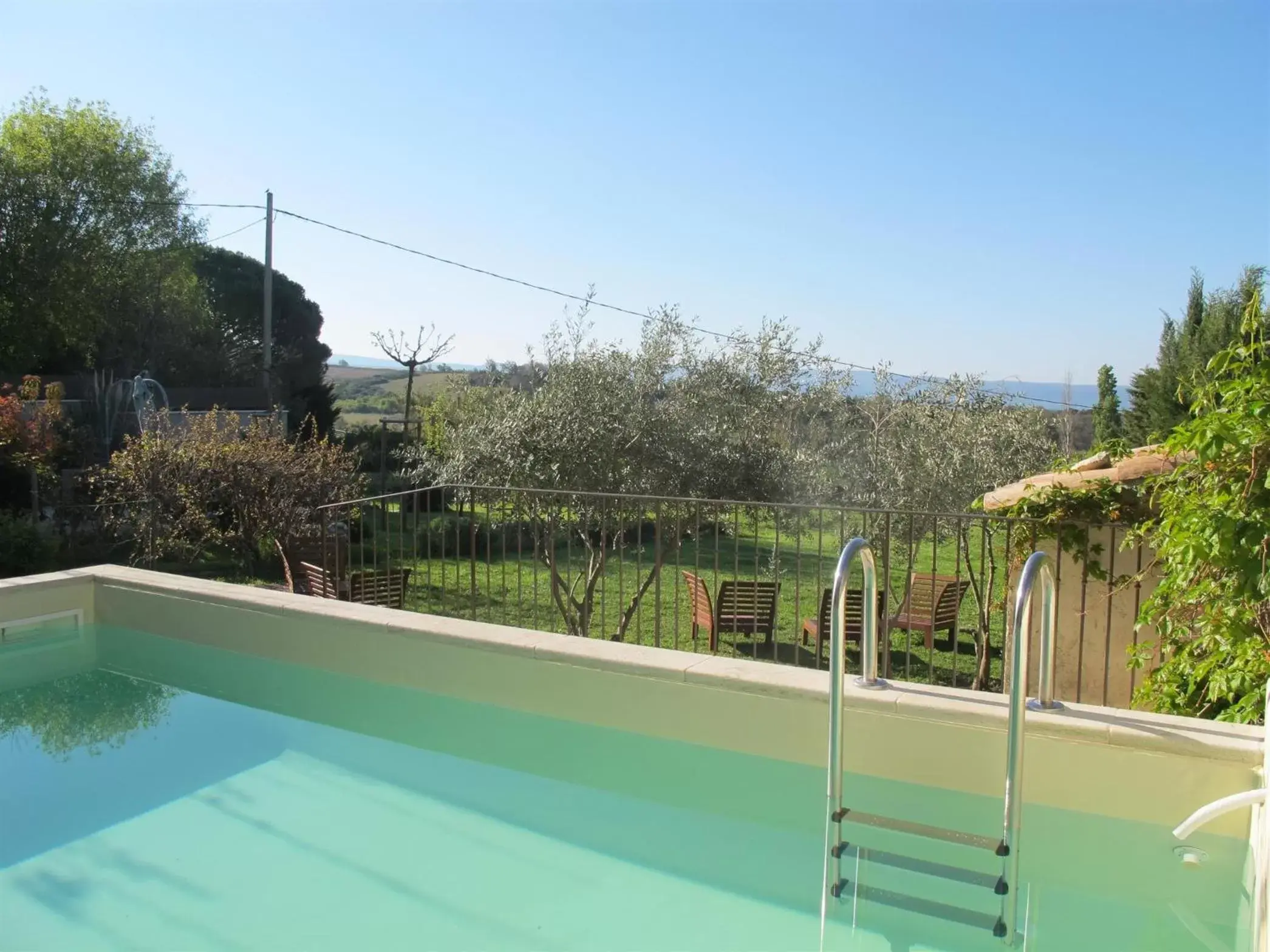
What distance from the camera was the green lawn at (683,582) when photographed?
770 cm

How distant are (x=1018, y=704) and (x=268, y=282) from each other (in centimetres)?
2176

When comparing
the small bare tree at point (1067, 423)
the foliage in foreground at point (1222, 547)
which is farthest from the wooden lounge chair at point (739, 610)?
the foliage in foreground at point (1222, 547)

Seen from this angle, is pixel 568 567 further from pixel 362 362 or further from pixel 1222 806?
pixel 362 362

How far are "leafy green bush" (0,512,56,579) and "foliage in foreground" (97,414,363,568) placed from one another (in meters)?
0.78

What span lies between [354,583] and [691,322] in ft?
13.8

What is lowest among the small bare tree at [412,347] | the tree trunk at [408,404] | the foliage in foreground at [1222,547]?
the foliage in foreground at [1222,547]

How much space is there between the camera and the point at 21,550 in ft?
32.7

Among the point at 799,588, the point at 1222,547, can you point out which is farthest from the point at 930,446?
the point at 1222,547

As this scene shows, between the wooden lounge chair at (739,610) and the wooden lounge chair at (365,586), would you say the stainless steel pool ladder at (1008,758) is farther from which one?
the wooden lounge chair at (739,610)

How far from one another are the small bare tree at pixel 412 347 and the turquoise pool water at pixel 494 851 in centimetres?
1550

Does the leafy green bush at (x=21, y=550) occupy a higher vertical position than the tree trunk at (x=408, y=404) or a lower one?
lower

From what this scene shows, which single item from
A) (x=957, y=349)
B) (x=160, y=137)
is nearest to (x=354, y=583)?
(x=957, y=349)

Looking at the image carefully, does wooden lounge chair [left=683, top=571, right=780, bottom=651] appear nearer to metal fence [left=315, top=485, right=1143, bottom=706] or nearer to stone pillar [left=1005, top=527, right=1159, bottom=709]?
metal fence [left=315, top=485, right=1143, bottom=706]

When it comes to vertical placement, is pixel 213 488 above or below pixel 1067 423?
below
